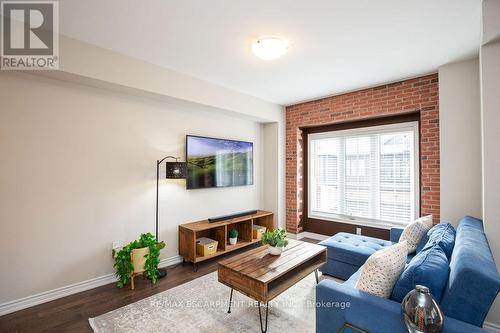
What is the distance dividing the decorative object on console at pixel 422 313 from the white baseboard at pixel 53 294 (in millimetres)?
3116

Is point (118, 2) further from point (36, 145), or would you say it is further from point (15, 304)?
point (15, 304)

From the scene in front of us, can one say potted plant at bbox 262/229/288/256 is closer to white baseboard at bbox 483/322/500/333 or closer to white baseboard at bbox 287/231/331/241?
white baseboard at bbox 483/322/500/333

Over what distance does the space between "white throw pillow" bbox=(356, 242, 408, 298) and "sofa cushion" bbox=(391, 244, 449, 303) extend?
2.1 inches

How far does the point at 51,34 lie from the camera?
2.28 metres

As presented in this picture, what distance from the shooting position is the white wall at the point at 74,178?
2.35 meters

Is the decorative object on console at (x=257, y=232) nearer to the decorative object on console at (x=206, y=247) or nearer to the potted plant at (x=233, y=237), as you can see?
the potted plant at (x=233, y=237)

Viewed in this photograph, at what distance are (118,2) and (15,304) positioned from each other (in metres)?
2.97

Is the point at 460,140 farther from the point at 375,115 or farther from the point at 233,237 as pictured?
the point at 233,237

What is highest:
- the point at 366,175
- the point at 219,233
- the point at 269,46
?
the point at 269,46

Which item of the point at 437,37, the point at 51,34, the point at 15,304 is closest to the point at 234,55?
the point at 51,34

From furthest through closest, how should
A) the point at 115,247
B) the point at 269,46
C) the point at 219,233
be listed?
the point at 219,233
the point at 115,247
the point at 269,46

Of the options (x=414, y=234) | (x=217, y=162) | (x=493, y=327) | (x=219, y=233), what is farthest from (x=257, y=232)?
(x=493, y=327)

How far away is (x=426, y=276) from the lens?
1406 mm

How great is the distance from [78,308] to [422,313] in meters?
2.94
